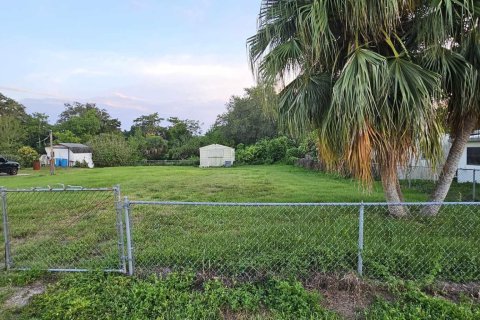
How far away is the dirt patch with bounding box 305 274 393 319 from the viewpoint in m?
2.78

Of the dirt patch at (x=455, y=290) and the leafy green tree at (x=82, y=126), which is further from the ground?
the leafy green tree at (x=82, y=126)

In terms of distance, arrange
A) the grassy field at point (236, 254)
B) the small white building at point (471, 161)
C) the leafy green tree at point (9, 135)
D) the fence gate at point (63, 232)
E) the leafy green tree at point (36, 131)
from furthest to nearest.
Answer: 1. the leafy green tree at point (36, 131)
2. the leafy green tree at point (9, 135)
3. the small white building at point (471, 161)
4. the fence gate at point (63, 232)
5. the grassy field at point (236, 254)

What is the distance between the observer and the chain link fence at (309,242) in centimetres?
340

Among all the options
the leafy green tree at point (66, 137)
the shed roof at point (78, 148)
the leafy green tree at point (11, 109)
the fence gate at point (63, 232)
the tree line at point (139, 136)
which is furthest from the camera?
the leafy green tree at point (11, 109)

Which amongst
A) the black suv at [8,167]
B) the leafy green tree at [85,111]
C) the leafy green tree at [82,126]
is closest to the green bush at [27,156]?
the black suv at [8,167]

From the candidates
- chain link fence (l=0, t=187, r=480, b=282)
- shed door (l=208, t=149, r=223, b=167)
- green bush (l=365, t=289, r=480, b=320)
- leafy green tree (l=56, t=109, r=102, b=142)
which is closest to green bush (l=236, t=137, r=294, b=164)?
shed door (l=208, t=149, r=223, b=167)

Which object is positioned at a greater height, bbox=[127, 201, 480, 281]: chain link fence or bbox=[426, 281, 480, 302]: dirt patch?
bbox=[127, 201, 480, 281]: chain link fence

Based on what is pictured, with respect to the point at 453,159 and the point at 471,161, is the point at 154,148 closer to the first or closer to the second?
the point at 471,161

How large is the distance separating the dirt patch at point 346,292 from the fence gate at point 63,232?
7.17 feet

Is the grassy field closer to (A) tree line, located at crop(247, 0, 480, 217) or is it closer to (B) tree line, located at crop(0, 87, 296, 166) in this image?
(A) tree line, located at crop(247, 0, 480, 217)

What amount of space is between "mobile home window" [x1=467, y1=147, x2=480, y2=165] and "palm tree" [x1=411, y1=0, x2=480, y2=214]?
8440 millimetres

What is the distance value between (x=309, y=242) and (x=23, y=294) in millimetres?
3423

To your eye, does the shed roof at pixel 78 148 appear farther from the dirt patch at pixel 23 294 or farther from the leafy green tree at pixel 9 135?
the dirt patch at pixel 23 294

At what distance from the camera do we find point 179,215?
6.36 meters
